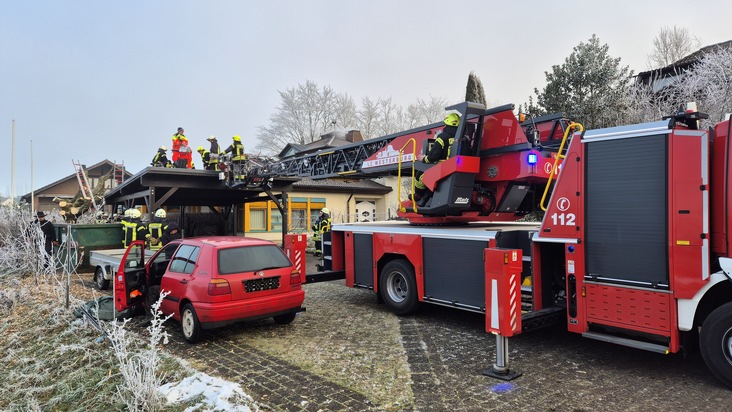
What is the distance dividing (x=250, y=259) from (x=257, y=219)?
17971mm

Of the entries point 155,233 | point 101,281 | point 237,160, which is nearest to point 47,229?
point 155,233

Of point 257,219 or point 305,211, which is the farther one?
point 305,211

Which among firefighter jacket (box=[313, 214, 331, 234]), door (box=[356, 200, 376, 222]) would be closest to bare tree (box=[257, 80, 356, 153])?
door (box=[356, 200, 376, 222])

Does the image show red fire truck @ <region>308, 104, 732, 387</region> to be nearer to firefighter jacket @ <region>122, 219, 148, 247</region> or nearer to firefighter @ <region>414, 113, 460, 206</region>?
firefighter @ <region>414, 113, 460, 206</region>

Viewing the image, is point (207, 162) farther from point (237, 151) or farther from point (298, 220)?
point (298, 220)

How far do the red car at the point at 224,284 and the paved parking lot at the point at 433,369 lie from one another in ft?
1.31

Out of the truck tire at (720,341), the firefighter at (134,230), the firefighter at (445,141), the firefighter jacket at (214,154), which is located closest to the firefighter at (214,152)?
the firefighter jacket at (214,154)

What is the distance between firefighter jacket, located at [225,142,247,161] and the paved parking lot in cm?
839

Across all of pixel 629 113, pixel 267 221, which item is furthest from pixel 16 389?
pixel 629 113

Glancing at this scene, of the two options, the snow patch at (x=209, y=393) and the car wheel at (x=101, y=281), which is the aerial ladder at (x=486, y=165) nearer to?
the snow patch at (x=209, y=393)

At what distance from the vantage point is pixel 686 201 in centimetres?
478

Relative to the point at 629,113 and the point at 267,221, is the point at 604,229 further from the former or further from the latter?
the point at 267,221

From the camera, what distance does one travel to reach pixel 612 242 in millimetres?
5316

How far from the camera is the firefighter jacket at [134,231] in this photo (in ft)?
42.0
